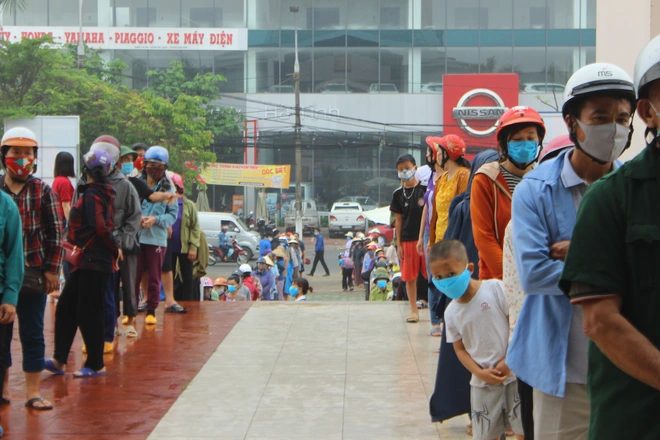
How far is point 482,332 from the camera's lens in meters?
4.45

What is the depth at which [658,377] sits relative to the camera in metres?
2.02

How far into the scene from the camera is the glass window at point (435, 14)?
4856 centimetres

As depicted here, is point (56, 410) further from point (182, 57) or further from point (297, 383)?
point (182, 57)

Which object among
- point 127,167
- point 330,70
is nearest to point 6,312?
point 127,167

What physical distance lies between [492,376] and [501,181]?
0.98m

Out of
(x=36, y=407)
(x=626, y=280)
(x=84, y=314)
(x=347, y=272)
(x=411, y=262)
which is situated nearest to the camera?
(x=626, y=280)

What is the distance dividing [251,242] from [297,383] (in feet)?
95.5

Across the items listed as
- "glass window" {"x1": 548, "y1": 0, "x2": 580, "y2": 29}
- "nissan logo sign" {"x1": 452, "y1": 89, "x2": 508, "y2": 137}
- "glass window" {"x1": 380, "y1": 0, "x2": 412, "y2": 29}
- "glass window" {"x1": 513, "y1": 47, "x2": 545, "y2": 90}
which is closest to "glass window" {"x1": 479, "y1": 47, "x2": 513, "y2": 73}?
"glass window" {"x1": 513, "y1": 47, "x2": 545, "y2": 90}

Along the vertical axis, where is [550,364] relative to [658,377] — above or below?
below

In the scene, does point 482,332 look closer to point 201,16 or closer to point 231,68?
point 231,68

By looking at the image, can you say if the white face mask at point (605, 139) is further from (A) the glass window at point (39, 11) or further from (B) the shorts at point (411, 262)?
(A) the glass window at point (39, 11)

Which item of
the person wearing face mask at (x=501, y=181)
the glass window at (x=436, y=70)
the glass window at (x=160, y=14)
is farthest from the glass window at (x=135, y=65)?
the person wearing face mask at (x=501, y=181)

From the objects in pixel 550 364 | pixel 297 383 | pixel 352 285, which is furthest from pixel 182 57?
pixel 550 364

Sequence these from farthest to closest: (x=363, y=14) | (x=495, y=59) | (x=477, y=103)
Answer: (x=363, y=14) → (x=495, y=59) → (x=477, y=103)
